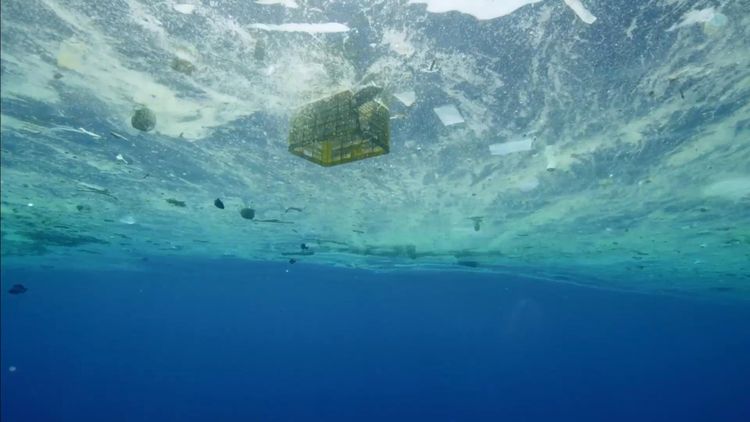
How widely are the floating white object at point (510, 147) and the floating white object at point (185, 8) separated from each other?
7492mm

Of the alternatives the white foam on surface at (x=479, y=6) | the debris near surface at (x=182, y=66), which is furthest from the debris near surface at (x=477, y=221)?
the debris near surface at (x=182, y=66)

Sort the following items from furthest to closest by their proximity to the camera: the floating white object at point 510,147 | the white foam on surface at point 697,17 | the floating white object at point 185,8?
the floating white object at point 510,147 → the floating white object at point 185,8 → the white foam on surface at point 697,17

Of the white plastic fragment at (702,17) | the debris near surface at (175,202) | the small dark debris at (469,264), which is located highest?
the white plastic fragment at (702,17)

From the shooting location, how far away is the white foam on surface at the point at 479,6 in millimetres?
5988

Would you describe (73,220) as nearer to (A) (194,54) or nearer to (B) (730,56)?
(A) (194,54)

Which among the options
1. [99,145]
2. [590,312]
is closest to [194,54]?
[99,145]

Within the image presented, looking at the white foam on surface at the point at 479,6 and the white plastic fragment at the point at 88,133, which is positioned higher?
the white foam on surface at the point at 479,6

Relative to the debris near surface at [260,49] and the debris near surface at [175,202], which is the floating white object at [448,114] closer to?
the debris near surface at [260,49]

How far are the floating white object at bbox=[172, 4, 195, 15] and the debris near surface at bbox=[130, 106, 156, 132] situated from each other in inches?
157

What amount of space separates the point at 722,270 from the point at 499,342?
2935 inches

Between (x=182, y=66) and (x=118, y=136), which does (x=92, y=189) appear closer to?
(x=118, y=136)

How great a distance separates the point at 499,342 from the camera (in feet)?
308

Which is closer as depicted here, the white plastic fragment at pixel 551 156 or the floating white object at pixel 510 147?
the floating white object at pixel 510 147

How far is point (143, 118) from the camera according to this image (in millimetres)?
9633
